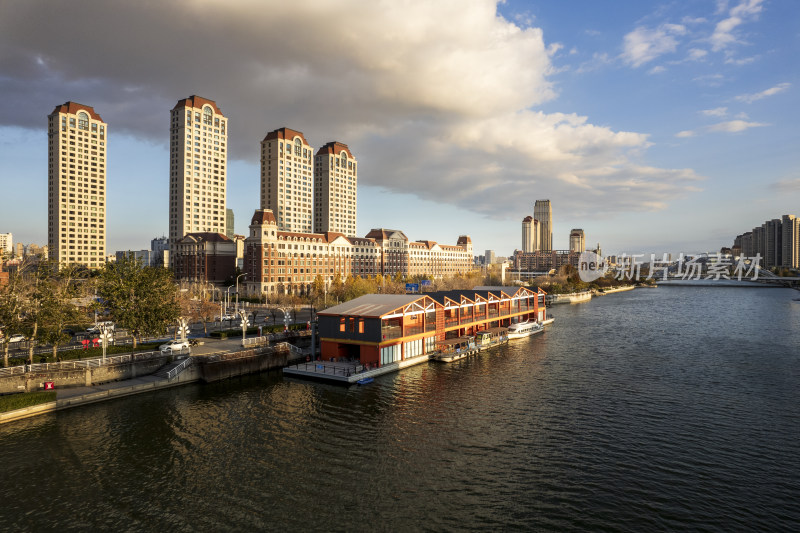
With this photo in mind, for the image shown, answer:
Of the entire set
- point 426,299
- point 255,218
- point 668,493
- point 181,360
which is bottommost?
point 668,493

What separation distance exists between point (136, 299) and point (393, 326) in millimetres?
30309

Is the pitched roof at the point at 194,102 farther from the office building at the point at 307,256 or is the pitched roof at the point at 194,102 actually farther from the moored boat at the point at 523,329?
the moored boat at the point at 523,329

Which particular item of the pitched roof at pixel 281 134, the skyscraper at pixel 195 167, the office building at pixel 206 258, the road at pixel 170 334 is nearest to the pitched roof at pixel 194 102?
the skyscraper at pixel 195 167

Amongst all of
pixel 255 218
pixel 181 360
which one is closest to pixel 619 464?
pixel 181 360

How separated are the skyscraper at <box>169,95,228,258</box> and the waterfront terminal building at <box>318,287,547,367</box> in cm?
14658

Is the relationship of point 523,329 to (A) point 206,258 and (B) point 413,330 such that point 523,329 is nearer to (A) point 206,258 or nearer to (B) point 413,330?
(B) point 413,330

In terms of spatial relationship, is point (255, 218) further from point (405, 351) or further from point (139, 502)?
point (139, 502)

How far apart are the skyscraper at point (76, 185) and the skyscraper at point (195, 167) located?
30.1 meters

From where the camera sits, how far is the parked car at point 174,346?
5058cm

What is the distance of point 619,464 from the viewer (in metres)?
28.7

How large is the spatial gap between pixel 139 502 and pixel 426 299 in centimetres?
4122

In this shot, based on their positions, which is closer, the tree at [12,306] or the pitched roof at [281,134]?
the tree at [12,306]

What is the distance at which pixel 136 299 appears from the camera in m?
50.6

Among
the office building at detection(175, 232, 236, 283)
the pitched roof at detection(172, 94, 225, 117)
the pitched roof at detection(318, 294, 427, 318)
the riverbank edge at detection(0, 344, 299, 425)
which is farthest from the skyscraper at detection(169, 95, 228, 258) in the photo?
the riverbank edge at detection(0, 344, 299, 425)
